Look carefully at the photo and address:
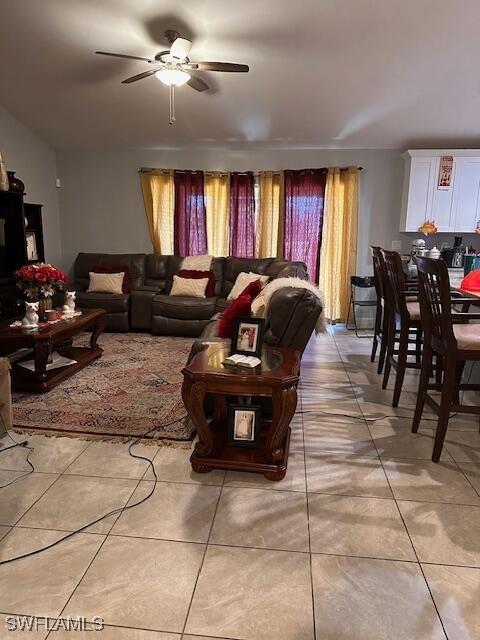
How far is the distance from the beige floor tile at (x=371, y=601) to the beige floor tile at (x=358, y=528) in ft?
0.18

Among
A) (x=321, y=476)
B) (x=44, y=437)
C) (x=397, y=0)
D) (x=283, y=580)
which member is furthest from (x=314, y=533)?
(x=397, y=0)

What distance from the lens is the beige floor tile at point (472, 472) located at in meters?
2.10

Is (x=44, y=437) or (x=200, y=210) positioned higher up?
(x=200, y=210)

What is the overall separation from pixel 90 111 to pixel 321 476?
4692mm

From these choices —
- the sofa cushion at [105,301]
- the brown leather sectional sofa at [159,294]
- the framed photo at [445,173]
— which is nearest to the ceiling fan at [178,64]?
the brown leather sectional sofa at [159,294]

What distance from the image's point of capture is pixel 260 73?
3.90 m

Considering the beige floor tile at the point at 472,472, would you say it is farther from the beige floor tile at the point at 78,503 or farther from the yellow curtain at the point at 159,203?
the yellow curtain at the point at 159,203

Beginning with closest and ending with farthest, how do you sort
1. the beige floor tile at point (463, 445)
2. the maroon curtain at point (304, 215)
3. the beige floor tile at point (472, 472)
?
the beige floor tile at point (472, 472) < the beige floor tile at point (463, 445) < the maroon curtain at point (304, 215)

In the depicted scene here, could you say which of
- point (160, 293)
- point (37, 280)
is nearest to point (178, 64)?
point (37, 280)

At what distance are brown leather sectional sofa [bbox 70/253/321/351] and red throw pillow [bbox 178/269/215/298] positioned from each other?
10cm

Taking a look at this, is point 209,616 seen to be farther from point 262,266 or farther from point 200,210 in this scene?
point 200,210

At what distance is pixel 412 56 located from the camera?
353cm

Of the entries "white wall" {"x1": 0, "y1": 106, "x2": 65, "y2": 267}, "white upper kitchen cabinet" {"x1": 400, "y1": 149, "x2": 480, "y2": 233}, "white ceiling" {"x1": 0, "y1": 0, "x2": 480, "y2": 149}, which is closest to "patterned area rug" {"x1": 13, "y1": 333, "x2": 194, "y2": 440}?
"white wall" {"x1": 0, "y1": 106, "x2": 65, "y2": 267}
